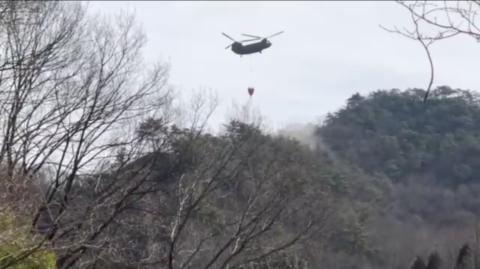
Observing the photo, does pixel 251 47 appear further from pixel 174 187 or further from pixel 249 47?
pixel 174 187

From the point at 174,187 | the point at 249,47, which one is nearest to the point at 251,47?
the point at 249,47

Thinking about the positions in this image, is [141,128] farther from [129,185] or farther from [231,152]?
[231,152]

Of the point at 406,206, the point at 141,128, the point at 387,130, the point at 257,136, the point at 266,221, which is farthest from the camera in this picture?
the point at 387,130

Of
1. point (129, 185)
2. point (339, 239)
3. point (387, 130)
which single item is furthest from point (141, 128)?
point (387, 130)

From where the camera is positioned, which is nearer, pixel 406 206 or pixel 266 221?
pixel 266 221
